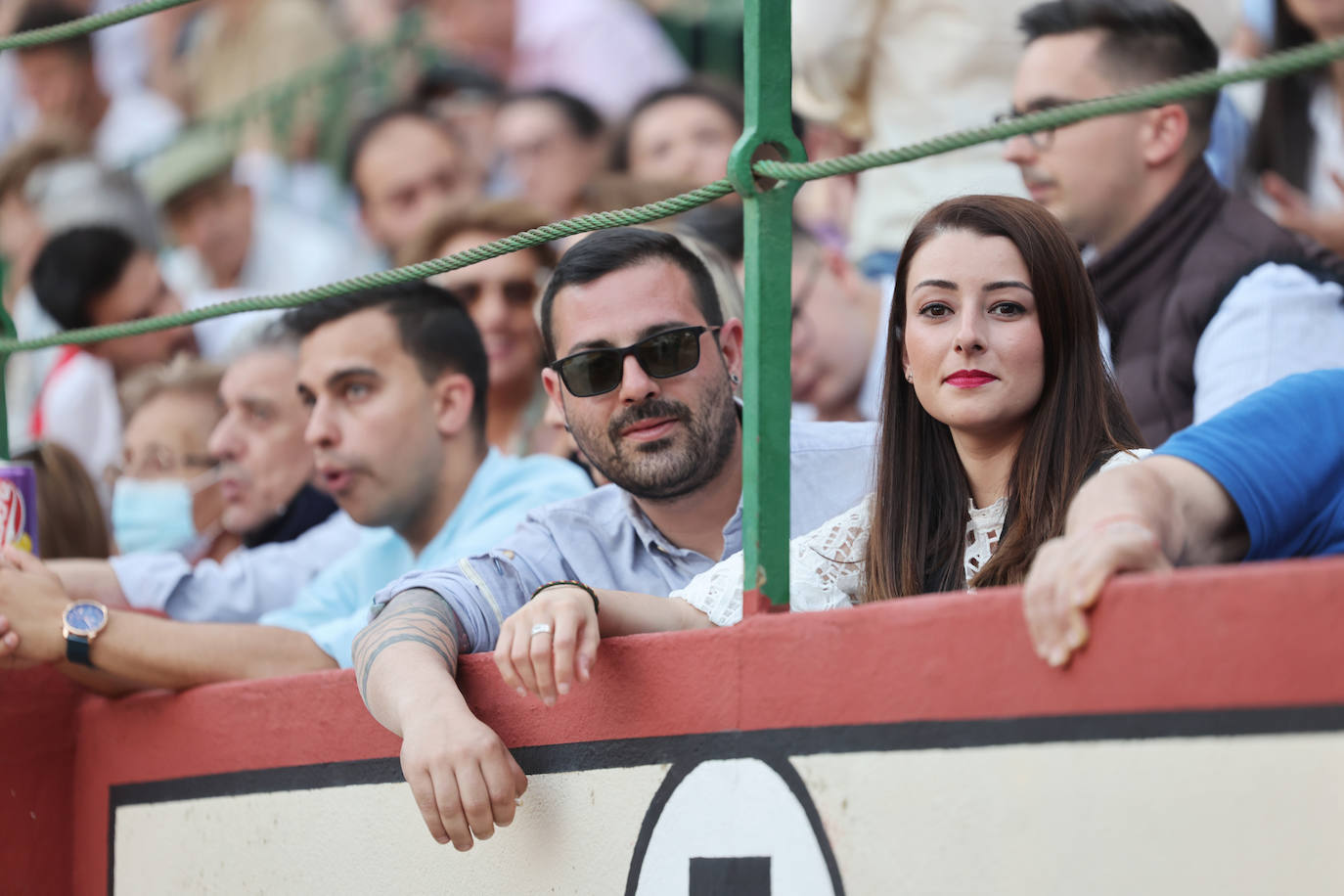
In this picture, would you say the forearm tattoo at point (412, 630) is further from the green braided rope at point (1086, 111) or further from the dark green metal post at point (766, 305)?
the green braided rope at point (1086, 111)

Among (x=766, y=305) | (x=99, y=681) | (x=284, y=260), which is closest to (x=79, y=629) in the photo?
(x=99, y=681)

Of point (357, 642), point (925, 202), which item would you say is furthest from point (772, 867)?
point (925, 202)

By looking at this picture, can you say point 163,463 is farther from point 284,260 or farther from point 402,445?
point 284,260

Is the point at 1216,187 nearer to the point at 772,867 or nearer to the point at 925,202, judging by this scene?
the point at 925,202

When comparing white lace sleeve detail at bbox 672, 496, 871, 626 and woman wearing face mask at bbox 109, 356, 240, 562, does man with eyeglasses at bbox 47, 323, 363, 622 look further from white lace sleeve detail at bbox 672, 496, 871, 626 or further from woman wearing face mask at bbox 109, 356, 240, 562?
white lace sleeve detail at bbox 672, 496, 871, 626

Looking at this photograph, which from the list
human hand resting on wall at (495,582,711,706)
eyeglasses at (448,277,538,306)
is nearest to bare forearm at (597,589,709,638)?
human hand resting on wall at (495,582,711,706)

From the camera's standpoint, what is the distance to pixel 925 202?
4105mm

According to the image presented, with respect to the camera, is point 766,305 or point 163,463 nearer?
point 766,305

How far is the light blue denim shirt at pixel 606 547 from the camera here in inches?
93.9

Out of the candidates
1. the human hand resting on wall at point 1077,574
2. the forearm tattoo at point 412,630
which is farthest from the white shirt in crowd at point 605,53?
the human hand resting on wall at point 1077,574

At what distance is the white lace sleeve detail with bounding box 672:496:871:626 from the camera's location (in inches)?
85.4

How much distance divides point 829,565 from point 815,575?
0.03 m

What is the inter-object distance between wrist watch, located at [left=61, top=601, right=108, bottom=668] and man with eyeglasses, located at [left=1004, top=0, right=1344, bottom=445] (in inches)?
75.2

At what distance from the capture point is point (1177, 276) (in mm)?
3262
